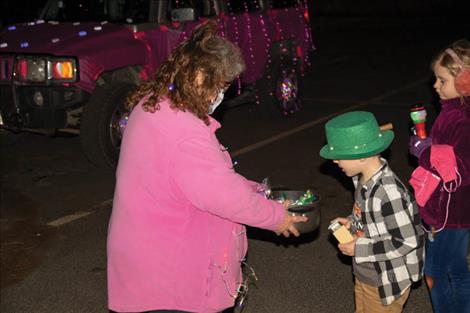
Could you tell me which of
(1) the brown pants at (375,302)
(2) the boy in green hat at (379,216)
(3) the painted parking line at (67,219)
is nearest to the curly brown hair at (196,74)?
(2) the boy in green hat at (379,216)

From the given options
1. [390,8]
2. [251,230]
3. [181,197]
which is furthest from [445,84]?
[390,8]

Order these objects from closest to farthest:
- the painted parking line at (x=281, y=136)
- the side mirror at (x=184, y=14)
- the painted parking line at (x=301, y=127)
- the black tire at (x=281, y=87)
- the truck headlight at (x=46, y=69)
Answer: the painted parking line at (x=281, y=136) < the truck headlight at (x=46, y=69) < the side mirror at (x=184, y=14) < the painted parking line at (x=301, y=127) < the black tire at (x=281, y=87)

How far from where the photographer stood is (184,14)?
7.74m

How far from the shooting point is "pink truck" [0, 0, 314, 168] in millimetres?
7598

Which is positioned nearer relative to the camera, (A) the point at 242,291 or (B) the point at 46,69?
(A) the point at 242,291

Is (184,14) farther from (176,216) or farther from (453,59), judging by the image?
(176,216)

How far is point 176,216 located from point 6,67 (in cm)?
561

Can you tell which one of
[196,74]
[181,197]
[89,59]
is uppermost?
[196,74]

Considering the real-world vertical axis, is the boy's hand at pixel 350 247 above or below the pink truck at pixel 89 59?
above

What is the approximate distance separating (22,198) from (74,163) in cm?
133

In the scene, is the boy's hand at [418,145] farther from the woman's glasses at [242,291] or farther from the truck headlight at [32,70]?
the truck headlight at [32,70]

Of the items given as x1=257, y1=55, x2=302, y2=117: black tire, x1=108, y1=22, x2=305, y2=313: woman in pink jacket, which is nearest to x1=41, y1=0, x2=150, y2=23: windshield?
x1=257, y1=55, x2=302, y2=117: black tire

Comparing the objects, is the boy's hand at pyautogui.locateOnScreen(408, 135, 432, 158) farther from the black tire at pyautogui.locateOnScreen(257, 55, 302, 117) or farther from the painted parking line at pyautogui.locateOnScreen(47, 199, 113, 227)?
the black tire at pyautogui.locateOnScreen(257, 55, 302, 117)

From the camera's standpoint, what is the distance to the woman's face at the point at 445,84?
11.5 ft
